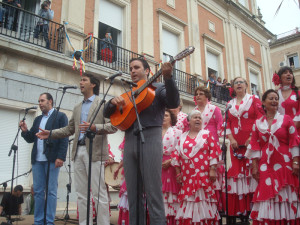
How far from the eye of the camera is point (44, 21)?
9.16 m

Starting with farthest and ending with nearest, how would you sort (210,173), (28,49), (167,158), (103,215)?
(28,49) < (167,158) < (210,173) < (103,215)

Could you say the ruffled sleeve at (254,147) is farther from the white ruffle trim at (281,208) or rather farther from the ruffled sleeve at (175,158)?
the ruffled sleeve at (175,158)

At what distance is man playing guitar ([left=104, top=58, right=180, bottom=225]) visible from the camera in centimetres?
270

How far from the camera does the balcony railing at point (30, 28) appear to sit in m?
8.66

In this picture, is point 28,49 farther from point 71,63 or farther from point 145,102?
point 145,102

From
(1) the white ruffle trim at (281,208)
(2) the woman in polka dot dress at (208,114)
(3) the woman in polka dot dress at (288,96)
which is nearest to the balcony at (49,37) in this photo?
(2) the woman in polka dot dress at (208,114)

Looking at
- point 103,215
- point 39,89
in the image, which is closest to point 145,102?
point 103,215

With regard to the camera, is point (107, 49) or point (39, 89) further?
point (107, 49)

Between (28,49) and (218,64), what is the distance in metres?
11.2

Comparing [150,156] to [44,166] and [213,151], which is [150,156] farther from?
[44,166]

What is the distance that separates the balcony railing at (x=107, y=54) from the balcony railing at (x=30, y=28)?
1.07m

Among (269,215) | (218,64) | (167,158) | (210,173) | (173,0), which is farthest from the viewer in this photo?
(218,64)

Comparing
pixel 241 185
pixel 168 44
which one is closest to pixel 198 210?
pixel 241 185

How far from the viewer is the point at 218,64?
1681 centimetres
